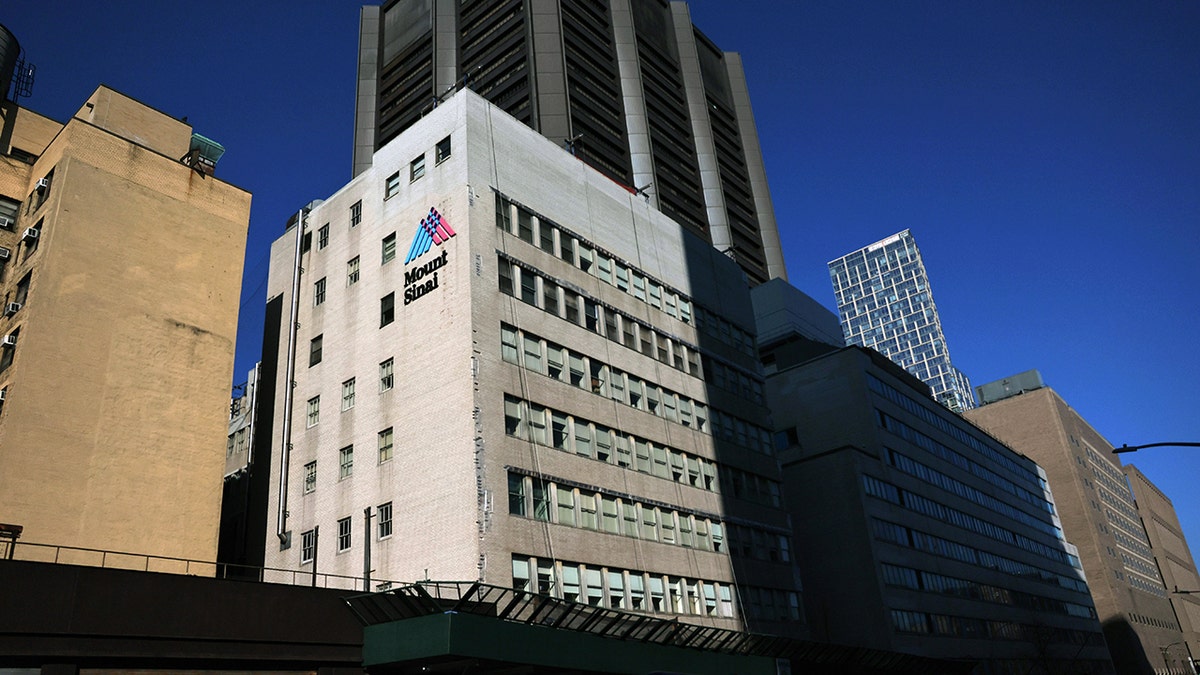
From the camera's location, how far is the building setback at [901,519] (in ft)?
215

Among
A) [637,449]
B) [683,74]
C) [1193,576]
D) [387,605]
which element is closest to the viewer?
[387,605]

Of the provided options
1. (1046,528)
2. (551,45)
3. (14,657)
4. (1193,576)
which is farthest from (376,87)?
(1193,576)

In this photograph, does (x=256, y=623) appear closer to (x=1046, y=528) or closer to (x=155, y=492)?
(x=155, y=492)

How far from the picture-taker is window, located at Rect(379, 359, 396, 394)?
4594 centimetres

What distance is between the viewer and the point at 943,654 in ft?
224

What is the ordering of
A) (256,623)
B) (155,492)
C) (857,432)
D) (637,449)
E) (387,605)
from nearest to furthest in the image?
(256,623) < (387,605) < (155,492) < (637,449) < (857,432)

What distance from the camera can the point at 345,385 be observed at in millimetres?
48719

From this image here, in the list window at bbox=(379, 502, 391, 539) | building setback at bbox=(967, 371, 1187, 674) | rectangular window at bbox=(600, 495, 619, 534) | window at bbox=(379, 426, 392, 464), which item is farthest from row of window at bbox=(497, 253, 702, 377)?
building setback at bbox=(967, 371, 1187, 674)

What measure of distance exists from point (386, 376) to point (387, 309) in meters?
3.95

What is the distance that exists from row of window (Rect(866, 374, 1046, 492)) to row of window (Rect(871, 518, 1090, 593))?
11231 millimetres

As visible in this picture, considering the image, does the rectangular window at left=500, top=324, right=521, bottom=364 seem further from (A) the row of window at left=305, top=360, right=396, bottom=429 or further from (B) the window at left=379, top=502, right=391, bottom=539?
(B) the window at left=379, top=502, right=391, bottom=539

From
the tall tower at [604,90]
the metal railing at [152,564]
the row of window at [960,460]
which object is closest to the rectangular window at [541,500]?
the metal railing at [152,564]

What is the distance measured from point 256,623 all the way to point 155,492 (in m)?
16.6

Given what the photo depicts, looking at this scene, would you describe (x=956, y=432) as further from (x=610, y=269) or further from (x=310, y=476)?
(x=310, y=476)
